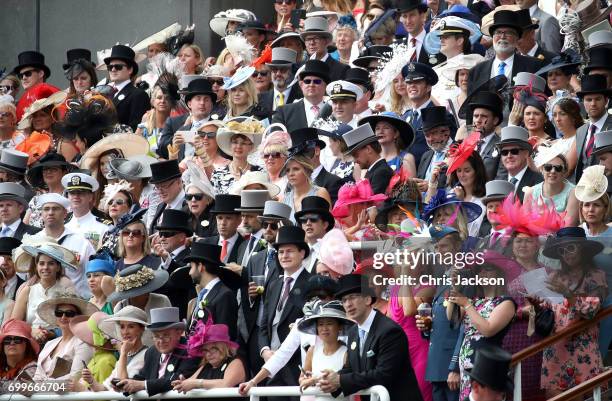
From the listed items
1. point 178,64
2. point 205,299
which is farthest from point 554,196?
point 178,64

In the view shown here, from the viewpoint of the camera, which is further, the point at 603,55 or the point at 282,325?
the point at 603,55

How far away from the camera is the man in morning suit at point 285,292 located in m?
13.5

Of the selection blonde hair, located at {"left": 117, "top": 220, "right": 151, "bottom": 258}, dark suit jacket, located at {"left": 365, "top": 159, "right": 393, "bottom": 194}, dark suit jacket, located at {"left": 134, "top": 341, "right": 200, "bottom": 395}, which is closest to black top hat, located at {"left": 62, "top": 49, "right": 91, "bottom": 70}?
blonde hair, located at {"left": 117, "top": 220, "right": 151, "bottom": 258}

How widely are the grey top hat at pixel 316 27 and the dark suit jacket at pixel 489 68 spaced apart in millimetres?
2541

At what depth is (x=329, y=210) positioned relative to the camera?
1437 centimetres

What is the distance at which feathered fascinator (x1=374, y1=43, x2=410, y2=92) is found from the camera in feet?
57.0

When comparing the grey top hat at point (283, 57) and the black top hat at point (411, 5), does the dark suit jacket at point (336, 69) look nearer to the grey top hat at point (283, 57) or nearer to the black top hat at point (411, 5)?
the grey top hat at point (283, 57)

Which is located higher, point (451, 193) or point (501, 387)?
point (451, 193)

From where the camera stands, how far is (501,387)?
401 inches

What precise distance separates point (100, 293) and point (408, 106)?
3.64 metres

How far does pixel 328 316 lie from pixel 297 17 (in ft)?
28.8

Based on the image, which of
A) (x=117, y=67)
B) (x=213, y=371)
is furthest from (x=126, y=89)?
(x=213, y=371)

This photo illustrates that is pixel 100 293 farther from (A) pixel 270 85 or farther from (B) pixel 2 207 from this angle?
(A) pixel 270 85

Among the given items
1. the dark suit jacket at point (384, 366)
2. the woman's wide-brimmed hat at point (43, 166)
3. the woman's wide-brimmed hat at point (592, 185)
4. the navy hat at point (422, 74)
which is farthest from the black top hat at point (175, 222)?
the woman's wide-brimmed hat at point (592, 185)
